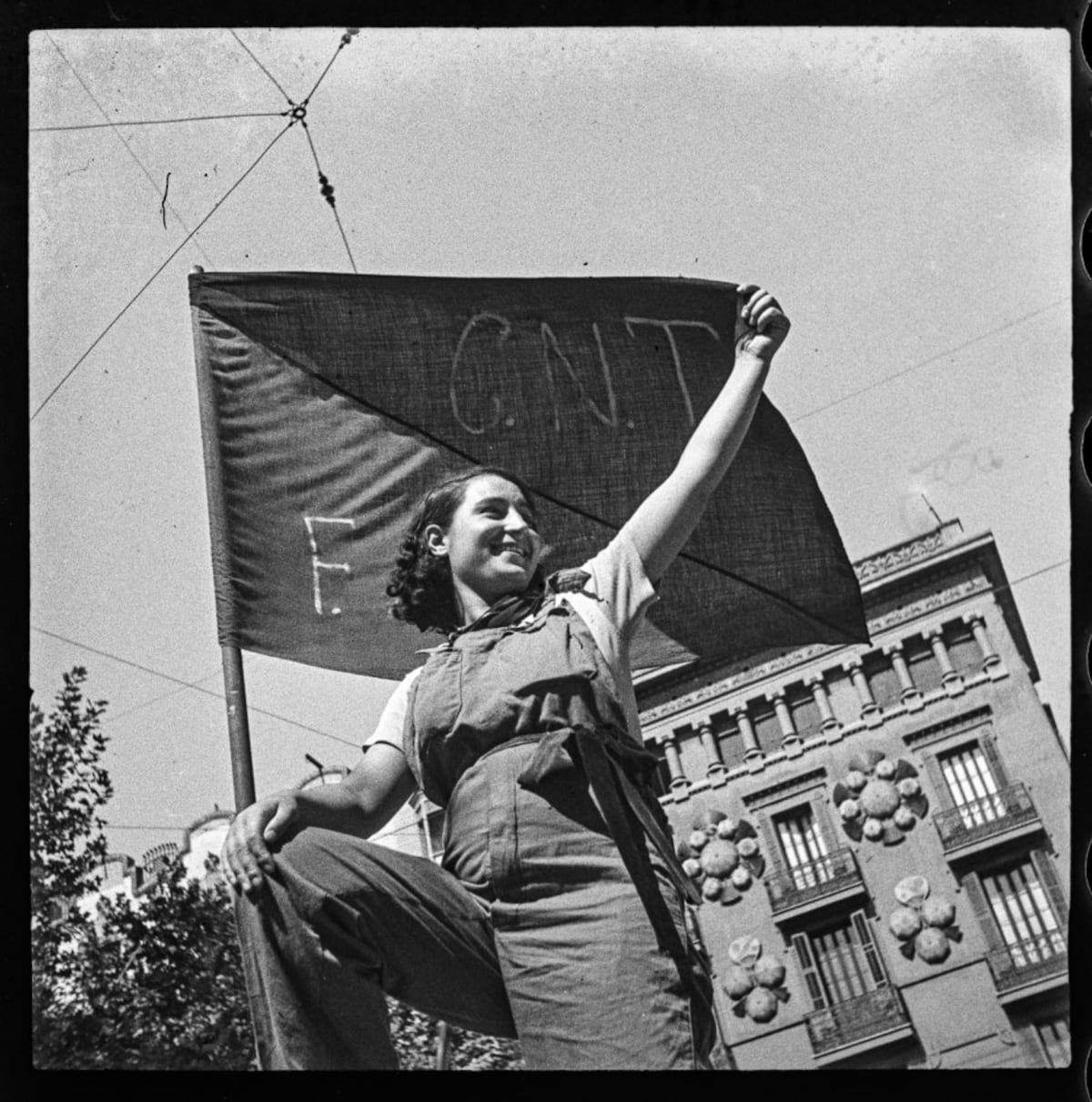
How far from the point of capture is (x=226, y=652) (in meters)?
8.69

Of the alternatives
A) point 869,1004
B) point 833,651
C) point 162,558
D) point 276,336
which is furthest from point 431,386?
point 869,1004

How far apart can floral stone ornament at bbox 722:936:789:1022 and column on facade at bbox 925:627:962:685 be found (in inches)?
56.0

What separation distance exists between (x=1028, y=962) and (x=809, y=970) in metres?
0.89

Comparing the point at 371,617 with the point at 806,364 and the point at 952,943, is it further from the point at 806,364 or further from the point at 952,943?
the point at 952,943

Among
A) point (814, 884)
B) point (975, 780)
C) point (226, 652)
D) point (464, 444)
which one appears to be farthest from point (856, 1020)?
point (226, 652)

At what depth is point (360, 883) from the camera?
799 centimetres

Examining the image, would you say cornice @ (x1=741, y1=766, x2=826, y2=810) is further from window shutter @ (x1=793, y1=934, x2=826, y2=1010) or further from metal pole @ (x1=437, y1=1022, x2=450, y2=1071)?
metal pole @ (x1=437, y1=1022, x2=450, y2=1071)

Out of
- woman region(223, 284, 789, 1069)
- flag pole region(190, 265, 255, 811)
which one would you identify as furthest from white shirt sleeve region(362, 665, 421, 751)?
flag pole region(190, 265, 255, 811)

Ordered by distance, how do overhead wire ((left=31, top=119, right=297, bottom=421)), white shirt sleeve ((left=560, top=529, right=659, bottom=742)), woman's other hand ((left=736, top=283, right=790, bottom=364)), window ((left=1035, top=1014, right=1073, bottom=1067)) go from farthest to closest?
overhead wire ((left=31, top=119, right=297, bottom=421)), woman's other hand ((left=736, top=283, right=790, bottom=364)), white shirt sleeve ((left=560, top=529, right=659, bottom=742)), window ((left=1035, top=1014, right=1073, bottom=1067))

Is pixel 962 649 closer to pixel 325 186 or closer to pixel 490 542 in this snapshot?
pixel 490 542

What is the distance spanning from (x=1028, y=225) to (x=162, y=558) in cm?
410

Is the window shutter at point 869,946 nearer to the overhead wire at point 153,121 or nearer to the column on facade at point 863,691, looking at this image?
the column on facade at point 863,691

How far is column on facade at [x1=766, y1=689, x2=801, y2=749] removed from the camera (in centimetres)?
870

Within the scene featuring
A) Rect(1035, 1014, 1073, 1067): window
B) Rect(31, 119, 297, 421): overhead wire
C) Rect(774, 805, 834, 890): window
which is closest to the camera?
Rect(1035, 1014, 1073, 1067): window
